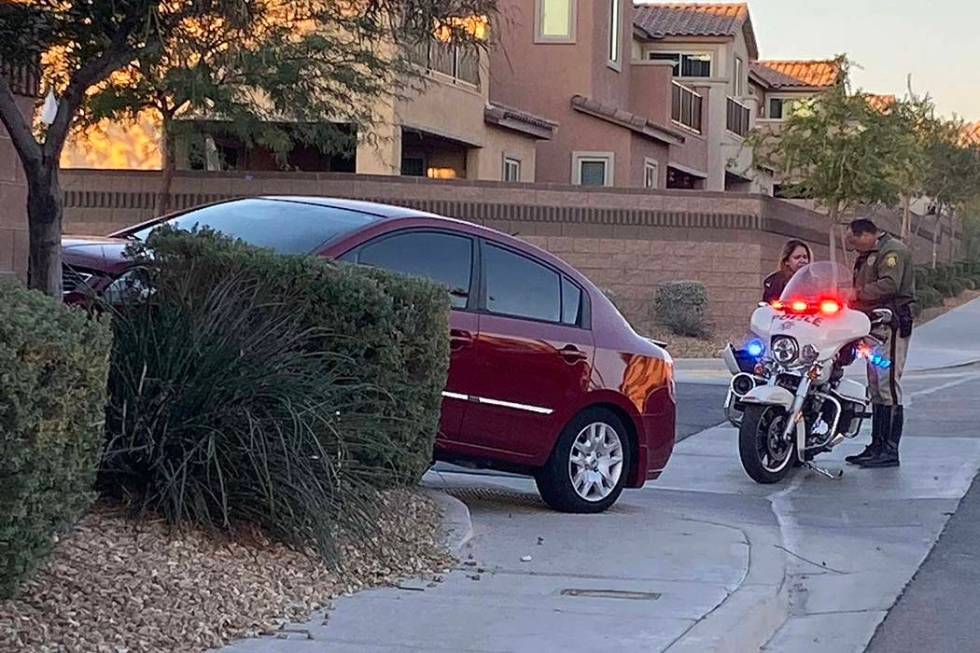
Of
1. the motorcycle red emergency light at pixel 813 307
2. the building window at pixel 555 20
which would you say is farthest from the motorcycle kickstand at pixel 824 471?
the building window at pixel 555 20

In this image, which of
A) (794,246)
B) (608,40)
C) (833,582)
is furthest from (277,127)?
(833,582)

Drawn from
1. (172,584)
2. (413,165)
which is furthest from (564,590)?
(413,165)

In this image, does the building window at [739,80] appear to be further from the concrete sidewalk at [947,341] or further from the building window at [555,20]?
the building window at [555,20]

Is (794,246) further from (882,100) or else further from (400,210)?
(882,100)

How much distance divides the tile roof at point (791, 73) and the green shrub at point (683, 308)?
101 ft

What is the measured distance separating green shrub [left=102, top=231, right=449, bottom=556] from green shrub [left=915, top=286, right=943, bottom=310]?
3049 centimetres

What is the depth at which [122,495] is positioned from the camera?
7.26 meters

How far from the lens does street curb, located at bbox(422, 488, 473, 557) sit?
813 cm

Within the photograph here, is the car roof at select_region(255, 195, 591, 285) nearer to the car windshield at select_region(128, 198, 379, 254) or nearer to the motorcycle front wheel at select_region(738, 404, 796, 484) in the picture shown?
the car windshield at select_region(128, 198, 379, 254)

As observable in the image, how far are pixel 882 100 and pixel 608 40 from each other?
26.6ft

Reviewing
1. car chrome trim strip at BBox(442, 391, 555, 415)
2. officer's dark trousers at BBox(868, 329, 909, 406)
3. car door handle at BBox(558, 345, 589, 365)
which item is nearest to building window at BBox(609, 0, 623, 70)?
officer's dark trousers at BBox(868, 329, 909, 406)

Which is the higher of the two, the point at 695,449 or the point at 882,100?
the point at 882,100

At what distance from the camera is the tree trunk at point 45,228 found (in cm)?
771

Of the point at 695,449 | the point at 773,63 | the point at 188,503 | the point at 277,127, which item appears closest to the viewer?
the point at 188,503
